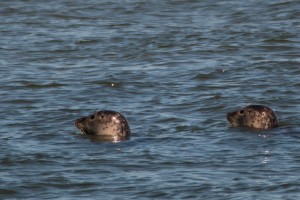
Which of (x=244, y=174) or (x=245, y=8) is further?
(x=245, y=8)

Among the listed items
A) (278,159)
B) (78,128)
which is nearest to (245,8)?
(78,128)

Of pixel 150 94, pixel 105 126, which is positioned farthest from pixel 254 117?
pixel 150 94

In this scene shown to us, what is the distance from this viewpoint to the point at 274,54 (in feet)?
64.6

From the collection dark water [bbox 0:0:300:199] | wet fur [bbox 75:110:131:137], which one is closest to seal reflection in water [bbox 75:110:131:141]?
wet fur [bbox 75:110:131:137]

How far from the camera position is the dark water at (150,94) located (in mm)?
11383

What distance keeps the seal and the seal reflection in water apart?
53.3 inches

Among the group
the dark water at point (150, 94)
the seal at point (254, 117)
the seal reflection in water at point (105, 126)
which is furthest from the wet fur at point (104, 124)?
the seal at point (254, 117)

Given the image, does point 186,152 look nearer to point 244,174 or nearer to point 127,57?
point 244,174

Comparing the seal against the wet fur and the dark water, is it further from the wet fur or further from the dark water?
the wet fur

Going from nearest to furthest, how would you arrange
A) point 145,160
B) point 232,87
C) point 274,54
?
point 145,160 → point 232,87 → point 274,54

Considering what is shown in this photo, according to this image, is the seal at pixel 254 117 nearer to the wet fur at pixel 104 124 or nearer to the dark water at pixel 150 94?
the dark water at pixel 150 94

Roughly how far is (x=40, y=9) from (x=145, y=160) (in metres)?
13.6

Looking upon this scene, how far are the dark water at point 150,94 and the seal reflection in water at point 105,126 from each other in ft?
0.48

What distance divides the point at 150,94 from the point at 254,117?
2.58 metres
